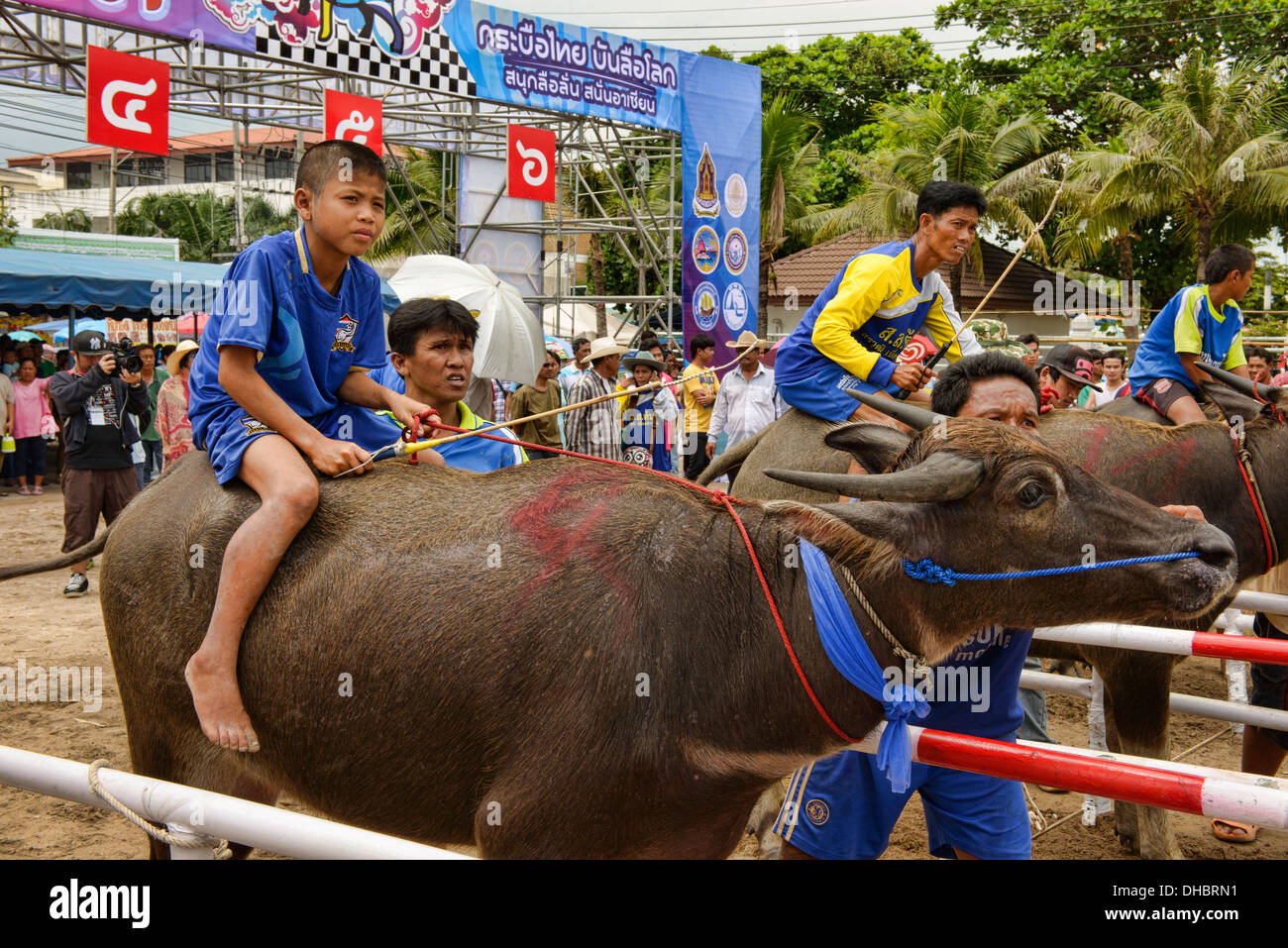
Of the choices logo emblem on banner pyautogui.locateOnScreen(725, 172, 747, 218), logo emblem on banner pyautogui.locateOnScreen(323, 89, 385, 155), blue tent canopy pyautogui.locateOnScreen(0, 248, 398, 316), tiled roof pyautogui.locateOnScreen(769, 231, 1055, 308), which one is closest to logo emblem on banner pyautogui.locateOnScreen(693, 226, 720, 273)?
logo emblem on banner pyautogui.locateOnScreen(725, 172, 747, 218)

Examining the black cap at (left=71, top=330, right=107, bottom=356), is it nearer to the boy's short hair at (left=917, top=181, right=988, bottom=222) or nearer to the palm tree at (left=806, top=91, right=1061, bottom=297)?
the boy's short hair at (left=917, top=181, right=988, bottom=222)

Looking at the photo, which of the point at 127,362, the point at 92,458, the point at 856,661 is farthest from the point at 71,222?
the point at 856,661

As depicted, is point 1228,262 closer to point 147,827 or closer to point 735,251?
point 147,827

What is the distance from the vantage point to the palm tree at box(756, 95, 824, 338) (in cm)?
2316

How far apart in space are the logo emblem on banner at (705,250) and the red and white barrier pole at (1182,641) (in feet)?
38.2

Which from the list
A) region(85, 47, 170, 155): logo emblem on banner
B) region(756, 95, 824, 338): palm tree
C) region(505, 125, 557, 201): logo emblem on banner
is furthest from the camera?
region(756, 95, 824, 338): palm tree

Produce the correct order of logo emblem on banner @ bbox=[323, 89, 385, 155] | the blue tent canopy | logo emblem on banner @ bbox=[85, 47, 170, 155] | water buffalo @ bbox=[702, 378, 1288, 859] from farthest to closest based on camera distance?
the blue tent canopy < logo emblem on banner @ bbox=[323, 89, 385, 155] < logo emblem on banner @ bbox=[85, 47, 170, 155] < water buffalo @ bbox=[702, 378, 1288, 859]

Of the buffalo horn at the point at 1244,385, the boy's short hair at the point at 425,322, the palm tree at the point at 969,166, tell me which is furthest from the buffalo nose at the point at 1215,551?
the palm tree at the point at 969,166

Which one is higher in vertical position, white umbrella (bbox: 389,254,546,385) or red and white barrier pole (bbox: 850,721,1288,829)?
white umbrella (bbox: 389,254,546,385)

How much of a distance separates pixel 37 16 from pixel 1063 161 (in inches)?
786

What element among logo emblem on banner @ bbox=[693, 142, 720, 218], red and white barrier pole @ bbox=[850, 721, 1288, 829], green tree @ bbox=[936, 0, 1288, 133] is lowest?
red and white barrier pole @ bbox=[850, 721, 1288, 829]

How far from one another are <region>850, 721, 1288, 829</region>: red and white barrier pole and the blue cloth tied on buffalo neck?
101 mm

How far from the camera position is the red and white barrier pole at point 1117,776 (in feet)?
6.98

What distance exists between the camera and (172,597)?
289 cm
